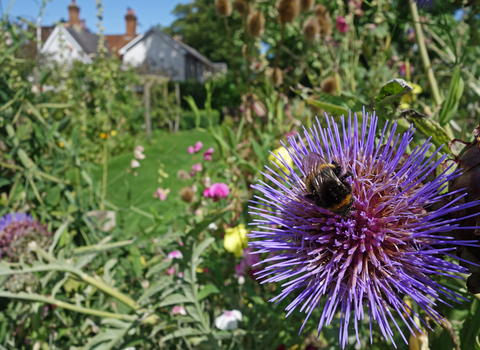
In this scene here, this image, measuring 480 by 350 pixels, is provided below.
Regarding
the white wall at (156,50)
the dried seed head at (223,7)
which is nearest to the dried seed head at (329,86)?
the dried seed head at (223,7)

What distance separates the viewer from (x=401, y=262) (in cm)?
49

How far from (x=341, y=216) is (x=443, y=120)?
277mm

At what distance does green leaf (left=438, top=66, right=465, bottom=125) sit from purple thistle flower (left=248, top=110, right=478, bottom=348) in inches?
5.4

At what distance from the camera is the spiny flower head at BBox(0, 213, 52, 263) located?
1.01 m

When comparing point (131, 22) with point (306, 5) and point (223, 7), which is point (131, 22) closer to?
point (223, 7)

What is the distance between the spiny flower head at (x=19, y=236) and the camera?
101cm

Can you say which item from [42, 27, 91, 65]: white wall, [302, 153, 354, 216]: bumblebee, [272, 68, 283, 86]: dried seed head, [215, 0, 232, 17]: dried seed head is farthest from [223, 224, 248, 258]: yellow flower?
[42, 27, 91, 65]: white wall

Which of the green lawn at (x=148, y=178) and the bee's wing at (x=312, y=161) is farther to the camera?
the green lawn at (x=148, y=178)

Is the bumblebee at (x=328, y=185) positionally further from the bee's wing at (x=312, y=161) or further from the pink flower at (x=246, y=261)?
the pink flower at (x=246, y=261)

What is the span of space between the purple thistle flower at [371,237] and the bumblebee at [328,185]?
16 millimetres

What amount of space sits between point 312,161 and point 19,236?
3.02 ft

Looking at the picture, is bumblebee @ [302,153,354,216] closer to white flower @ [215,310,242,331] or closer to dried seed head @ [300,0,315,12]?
white flower @ [215,310,242,331]

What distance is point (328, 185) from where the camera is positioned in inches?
19.7

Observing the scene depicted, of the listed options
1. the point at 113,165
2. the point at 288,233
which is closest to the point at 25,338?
the point at 288,233
